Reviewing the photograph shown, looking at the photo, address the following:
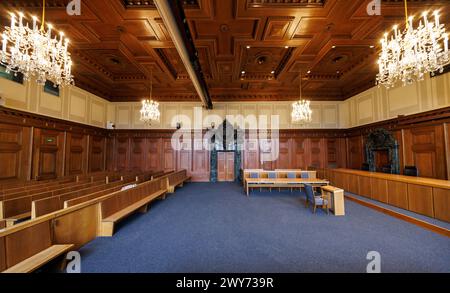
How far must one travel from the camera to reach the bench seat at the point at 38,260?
165cm

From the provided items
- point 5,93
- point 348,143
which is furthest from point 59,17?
point 348,143

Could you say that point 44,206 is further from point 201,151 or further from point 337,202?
point 201,151

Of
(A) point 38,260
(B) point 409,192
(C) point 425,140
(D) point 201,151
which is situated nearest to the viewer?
(A) point 38,260

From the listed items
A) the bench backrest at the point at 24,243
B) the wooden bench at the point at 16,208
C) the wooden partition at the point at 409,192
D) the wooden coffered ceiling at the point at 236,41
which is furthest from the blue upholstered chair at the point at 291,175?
the wooden bench at the point at 16,208

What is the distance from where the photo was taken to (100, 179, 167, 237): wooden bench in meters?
2.98

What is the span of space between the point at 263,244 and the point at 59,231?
281 cm

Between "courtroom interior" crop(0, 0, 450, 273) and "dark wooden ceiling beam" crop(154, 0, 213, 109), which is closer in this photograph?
"courtroom interior" crop(0, 0, 450, 273)

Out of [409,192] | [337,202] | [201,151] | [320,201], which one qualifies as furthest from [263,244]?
[201,151]

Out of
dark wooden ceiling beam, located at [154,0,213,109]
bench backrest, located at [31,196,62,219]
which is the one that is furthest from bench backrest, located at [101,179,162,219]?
dark wooden ceiling beam, located at [154,0,213,109]

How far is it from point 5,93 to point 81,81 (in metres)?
2.74

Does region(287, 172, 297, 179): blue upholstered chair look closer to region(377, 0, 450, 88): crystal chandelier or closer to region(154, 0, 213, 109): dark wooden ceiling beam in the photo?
region(377, 0, 450, 88): crystal chandelier

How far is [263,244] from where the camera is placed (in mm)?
2734

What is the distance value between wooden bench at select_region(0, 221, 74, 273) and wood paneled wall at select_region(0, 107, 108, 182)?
5.05 m
